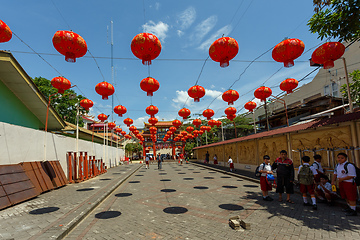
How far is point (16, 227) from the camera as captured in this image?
4488 millimetres

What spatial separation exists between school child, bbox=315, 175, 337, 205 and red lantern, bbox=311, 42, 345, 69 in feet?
12.9

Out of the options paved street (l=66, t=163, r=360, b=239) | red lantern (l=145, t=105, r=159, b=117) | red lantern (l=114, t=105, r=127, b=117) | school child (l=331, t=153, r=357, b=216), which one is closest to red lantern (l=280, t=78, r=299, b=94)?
school child (l=331, t=153, r=357, b=216)

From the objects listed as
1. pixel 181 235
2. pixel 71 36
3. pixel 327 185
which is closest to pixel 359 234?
pixel 327 185

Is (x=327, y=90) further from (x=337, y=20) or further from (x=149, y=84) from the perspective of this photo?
(x=149, y=84)

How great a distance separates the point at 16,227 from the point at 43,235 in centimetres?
118

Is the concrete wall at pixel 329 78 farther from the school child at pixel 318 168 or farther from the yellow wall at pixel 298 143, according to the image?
the school child at pixel 318 168

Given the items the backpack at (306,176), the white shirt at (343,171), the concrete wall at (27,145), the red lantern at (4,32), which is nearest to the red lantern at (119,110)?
the concrete wall at (27,145)

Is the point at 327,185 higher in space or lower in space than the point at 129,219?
higher

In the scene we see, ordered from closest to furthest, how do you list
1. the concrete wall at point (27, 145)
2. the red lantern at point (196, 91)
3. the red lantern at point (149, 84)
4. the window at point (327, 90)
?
the concrete wall at point (27, 145)
the red lantern at point (149, 84)
the red lantern at point (196, 91)
the window at point (327, 90)

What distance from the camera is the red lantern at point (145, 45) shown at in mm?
5946

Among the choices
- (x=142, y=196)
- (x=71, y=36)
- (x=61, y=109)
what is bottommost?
(x=142, y=196)

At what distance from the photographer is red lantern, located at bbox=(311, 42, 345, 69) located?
6.25 m

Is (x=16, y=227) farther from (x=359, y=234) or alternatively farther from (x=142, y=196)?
(x=359, y=234)

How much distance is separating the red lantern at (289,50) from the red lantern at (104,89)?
7641 millimetres
